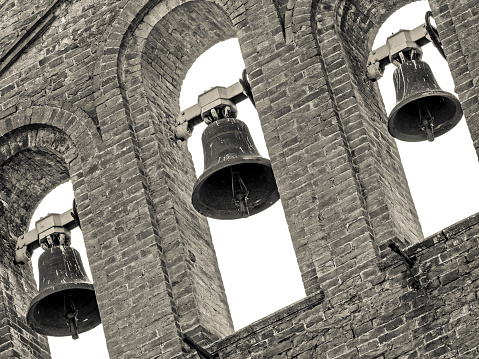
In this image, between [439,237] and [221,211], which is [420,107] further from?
[221,211]

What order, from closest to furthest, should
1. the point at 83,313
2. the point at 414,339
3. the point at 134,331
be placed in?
the point at 414,339, the point at 134,331, the point at 83,313

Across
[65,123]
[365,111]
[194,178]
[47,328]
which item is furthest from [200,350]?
[65,123]

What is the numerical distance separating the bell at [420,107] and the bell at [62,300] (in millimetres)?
3355

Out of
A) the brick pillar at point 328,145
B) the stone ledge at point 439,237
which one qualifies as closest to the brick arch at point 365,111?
the brick pillar at point 328,145

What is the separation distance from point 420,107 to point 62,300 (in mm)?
3922

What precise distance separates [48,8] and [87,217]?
2.63m

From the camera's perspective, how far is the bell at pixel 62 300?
851 inches

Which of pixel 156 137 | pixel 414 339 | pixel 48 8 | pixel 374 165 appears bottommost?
pixel 414 339

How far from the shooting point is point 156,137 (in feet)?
71.5

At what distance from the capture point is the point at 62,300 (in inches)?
860

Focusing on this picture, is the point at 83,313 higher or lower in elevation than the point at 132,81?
lower

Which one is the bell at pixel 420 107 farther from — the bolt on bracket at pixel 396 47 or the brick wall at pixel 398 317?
the brick wall at pixel 398 317

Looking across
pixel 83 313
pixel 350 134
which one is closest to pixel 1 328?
pixel 83 313

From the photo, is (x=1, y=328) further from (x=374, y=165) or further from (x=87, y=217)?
(x=374, y=165)
